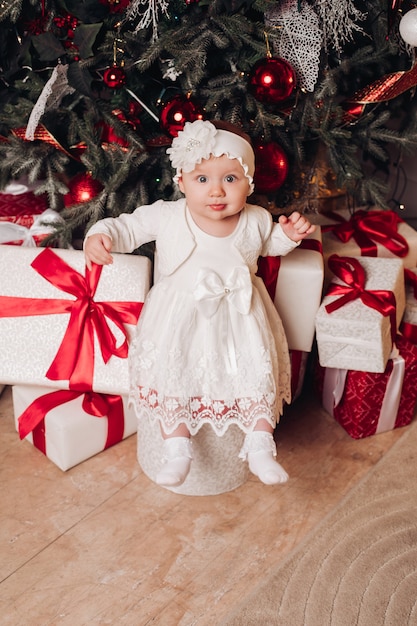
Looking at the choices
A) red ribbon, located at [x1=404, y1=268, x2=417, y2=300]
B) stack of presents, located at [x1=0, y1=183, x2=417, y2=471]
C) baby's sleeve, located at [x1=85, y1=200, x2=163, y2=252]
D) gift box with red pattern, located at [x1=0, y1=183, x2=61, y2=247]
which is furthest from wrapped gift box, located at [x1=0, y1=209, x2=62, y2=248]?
red ribbon, located at [x1=404, y1=268, x2=417, y2=300]

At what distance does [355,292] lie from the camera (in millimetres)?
1748

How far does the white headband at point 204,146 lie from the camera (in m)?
1.39

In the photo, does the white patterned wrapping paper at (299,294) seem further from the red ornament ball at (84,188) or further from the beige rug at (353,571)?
the red ornament ball at (84,188)

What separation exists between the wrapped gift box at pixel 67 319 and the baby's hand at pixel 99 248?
174 millimetres

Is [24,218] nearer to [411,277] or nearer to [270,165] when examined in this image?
[270,165]

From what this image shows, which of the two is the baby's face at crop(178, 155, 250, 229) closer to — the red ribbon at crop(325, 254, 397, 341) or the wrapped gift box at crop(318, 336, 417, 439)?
the red ribbon at crop(325, 254, 397, 341)

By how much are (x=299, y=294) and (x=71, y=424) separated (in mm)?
693

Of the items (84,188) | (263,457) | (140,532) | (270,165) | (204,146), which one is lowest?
(140,532)

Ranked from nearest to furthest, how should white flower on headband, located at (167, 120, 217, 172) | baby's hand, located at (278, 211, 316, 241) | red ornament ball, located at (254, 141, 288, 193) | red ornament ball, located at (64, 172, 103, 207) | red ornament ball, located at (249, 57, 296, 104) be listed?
white flower on headband, located at (167, 120, 217, 172)
baby's hand, located at (278, 211, 316, 241)
red ornament ball, located at (249, 57, 296, 104)
red ornament ball, located at (254, 141, 288, 193)
red ornament ball, located at (64, 172, 103, 207)

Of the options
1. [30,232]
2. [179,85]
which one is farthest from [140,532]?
[179,85]

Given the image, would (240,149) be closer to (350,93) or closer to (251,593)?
(350,93)

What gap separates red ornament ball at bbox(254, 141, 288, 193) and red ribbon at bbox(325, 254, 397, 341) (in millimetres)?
282

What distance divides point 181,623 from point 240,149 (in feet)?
3.32

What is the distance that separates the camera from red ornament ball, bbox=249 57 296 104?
1621mm
